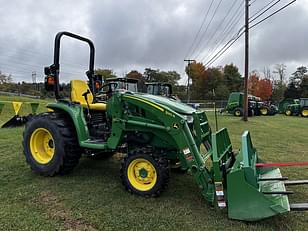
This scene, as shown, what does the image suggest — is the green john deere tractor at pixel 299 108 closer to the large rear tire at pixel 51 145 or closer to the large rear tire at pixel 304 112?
the large rear tire at pixel 304 112

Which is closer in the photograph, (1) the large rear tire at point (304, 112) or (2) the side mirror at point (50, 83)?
(2) the side mirror at point (50, 83)

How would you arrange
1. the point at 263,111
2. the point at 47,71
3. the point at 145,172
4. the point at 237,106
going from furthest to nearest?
the point at 263,111
the point at 237,106
the point at 47,71
the point at 145,172

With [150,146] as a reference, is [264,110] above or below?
above

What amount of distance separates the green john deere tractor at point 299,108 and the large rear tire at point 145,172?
26239mm

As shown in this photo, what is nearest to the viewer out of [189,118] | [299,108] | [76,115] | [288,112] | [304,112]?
[189,118]

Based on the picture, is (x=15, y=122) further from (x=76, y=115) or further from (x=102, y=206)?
(x=102, y=206)

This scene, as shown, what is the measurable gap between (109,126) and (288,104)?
29.1 meters

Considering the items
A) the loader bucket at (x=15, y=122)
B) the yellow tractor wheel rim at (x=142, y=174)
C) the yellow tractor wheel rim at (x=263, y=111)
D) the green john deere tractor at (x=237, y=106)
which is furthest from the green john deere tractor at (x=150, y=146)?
the yellow tractor wheel rim at (x=263, y=111)

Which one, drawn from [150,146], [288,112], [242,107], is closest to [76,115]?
[150,146]

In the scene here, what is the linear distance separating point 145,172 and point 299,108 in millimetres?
26838

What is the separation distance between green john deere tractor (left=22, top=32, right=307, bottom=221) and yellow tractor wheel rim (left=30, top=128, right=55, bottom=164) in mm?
16

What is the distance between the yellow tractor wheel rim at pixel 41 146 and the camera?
4910 millimetres

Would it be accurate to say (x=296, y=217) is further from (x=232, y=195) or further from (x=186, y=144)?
(x=186, y=144)

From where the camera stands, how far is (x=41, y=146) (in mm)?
5039
